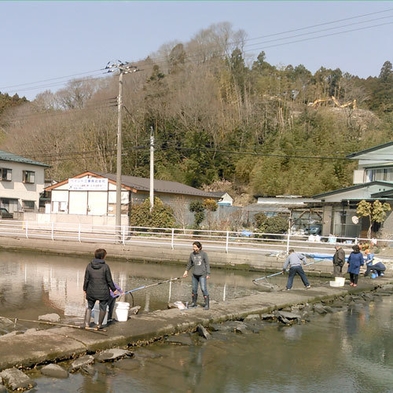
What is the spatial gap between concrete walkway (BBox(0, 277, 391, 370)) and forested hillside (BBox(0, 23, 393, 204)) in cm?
3082

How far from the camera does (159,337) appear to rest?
312 inches

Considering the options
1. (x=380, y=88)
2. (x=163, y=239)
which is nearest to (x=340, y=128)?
(x=380, y=88)

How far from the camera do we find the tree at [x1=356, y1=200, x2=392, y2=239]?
25641 mm

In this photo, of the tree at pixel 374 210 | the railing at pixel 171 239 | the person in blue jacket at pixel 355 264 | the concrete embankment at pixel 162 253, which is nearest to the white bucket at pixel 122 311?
the person in blue jacket at pixel 355 264

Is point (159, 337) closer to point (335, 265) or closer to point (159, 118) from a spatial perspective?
point (335, 265)

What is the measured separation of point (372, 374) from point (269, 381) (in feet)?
5.18

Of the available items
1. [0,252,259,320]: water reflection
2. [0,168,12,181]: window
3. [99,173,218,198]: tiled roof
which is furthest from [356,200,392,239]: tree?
[0,168,12,181]: window

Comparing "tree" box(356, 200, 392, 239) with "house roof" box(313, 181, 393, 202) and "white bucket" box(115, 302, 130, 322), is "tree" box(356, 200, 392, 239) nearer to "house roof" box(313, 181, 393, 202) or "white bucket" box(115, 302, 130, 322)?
"house roof" box(313, 181, 393, 202)

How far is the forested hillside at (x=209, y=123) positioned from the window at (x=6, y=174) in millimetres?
12363

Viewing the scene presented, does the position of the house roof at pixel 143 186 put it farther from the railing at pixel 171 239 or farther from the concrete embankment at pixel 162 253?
the concrete embankment at pixel 162 253

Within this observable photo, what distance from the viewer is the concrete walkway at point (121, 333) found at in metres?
6.25

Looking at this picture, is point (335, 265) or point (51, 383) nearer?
point (51, 383)

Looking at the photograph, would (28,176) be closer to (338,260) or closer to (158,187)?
(158,187)

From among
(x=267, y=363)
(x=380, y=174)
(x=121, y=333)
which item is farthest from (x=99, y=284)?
(x=380, y=174)
